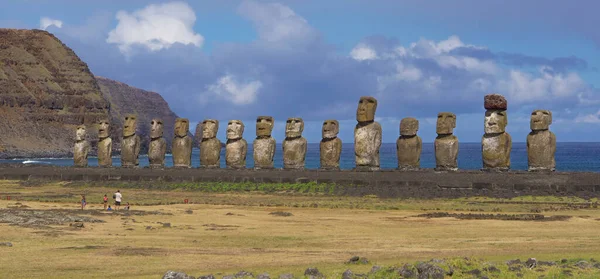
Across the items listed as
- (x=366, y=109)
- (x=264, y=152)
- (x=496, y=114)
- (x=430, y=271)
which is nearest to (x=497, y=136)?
(x=496, y=114)

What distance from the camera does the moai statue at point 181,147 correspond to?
37594 mm

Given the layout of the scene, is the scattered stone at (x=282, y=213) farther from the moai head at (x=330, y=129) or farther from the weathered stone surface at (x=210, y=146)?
the weathered stone surface at (x=210, y=146)

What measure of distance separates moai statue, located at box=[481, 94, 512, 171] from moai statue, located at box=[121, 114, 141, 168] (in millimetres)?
15505

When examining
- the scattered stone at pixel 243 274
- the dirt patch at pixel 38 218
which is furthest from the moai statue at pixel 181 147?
the scattered stone at pixel 243 274

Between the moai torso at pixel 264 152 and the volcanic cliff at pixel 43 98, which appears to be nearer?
the moai torso at pixel 264 152

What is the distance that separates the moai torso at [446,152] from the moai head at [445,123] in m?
0.26

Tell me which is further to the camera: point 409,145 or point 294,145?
point 294,145

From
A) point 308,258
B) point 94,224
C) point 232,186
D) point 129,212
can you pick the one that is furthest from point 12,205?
point 308,258

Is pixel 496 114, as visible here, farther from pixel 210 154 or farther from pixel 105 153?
pixel 105 153

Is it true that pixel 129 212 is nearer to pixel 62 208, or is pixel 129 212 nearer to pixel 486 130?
pixel 62 208

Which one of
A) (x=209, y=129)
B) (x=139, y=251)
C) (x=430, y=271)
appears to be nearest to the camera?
(x=430, y=271)

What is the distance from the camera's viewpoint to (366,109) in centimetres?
3334

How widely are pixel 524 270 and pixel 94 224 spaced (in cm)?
1135

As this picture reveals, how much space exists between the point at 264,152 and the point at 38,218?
578 inches
